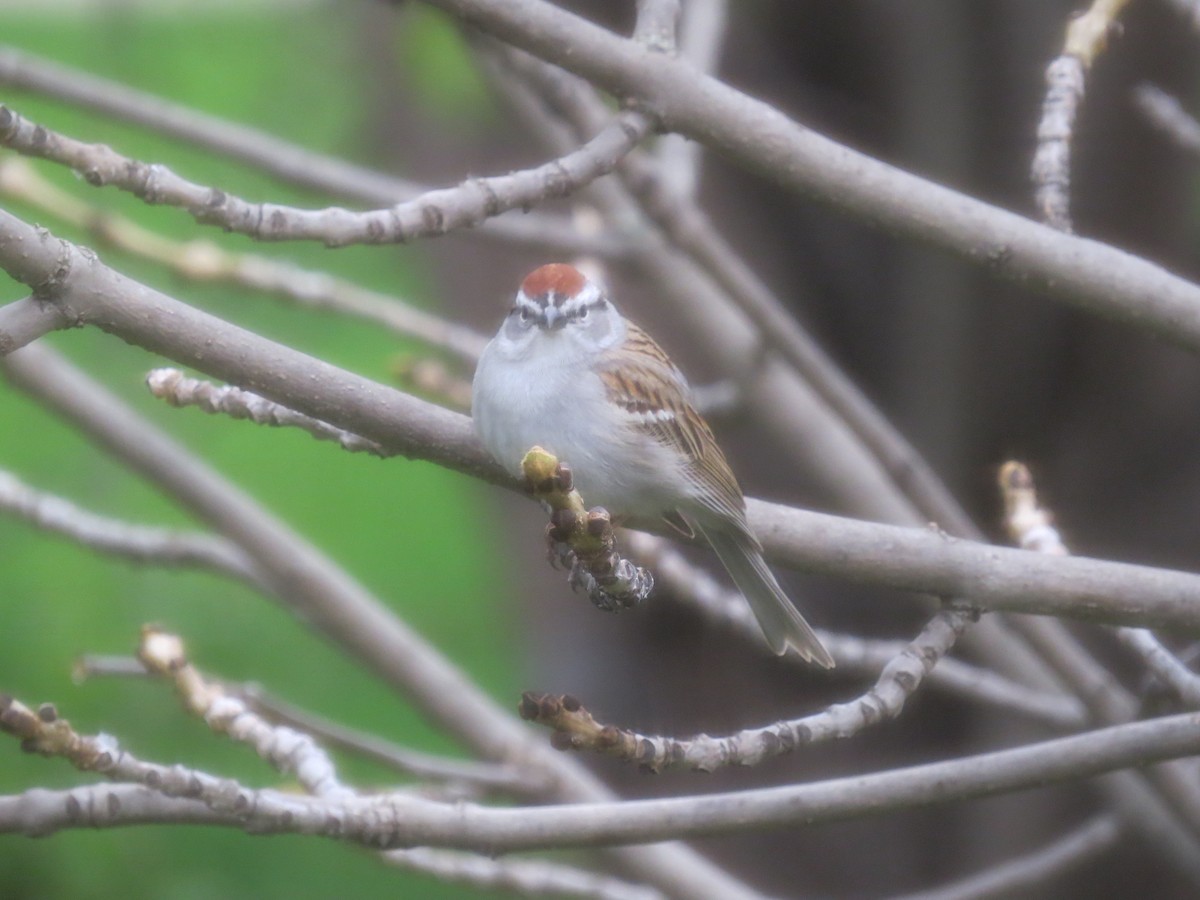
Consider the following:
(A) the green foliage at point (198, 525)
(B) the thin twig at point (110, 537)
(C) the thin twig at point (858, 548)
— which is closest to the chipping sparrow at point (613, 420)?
(C) the thin twig at point (858, 548)

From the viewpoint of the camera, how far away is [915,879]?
4.29 metres

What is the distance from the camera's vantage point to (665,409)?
2.63m

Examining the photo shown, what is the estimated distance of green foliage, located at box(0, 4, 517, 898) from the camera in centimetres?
568

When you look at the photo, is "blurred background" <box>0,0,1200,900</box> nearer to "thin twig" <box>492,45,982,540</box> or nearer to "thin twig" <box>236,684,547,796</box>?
"thin twig" <box>492,45,982,540</box>

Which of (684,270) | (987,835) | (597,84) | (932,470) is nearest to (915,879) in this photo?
(987,835)

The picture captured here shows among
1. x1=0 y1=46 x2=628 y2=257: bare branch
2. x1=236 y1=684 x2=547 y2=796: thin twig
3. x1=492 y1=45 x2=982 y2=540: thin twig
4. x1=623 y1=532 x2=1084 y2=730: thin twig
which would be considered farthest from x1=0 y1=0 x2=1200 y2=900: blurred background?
x1=623 y1=532 x2=1084 y2=730: thin twig

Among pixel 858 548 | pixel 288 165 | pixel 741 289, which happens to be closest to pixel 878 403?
pixel 741 289

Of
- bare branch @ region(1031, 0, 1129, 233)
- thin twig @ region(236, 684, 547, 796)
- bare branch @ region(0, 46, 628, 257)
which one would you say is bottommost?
thin twig @ region(236, 684, 547, 796)

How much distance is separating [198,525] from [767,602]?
14.0ft

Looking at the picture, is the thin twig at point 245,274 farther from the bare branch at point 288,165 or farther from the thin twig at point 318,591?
the thin twig at point 318,591

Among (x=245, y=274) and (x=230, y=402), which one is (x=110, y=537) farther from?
(x=230, y=402)

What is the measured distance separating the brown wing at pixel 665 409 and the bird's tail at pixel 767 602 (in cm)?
11

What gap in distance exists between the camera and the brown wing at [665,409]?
2430 mm

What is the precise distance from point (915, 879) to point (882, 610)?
787 millimetres
